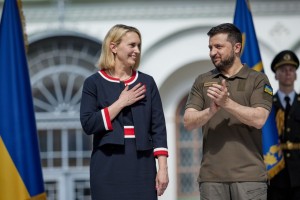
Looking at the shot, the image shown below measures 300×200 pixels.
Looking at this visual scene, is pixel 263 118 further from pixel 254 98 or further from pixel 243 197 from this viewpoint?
pixel 243 197

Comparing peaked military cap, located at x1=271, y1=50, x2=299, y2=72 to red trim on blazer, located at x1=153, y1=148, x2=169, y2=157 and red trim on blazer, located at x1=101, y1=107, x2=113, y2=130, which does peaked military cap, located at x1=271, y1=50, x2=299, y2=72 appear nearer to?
red trim on blazer, located at x1=153, y1=148, x2=169, y2=157

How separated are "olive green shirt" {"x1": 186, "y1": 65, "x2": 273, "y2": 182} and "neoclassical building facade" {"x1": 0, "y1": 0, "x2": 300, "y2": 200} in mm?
3955

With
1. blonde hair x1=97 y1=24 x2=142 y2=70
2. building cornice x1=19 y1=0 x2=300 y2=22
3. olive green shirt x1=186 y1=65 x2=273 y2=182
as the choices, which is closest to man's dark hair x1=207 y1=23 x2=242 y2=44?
→ olive green shirt x1=186 y1=65 x2=273 y2=182

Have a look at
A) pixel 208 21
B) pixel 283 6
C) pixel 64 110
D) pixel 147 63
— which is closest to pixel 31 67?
pixel 64 110

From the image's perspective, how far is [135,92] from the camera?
3.08 meters

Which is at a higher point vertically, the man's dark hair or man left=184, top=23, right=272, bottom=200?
the man's dark hair

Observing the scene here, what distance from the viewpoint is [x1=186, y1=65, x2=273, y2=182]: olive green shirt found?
9.91ft

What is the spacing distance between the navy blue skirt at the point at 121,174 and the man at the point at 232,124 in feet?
0.83

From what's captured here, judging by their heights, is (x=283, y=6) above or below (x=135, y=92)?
above

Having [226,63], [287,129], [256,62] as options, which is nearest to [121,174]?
[226,63]

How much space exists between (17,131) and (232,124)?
4.35 ft

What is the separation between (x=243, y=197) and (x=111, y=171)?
22.8 inches

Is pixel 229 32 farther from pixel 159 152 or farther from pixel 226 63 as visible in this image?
pixel 159 152

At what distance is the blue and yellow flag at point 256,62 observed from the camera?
443cm
